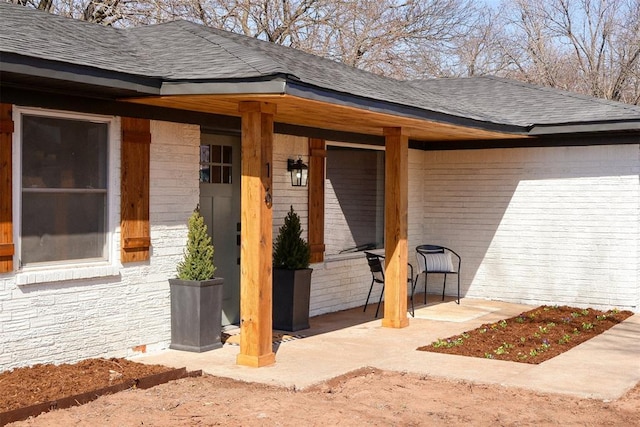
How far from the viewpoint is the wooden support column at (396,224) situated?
31.6 ft

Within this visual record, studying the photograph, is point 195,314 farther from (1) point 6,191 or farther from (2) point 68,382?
(1) point 6,191

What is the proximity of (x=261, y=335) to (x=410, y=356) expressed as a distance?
59.9 inches

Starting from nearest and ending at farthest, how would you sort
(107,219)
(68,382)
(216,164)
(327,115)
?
(68,382) → (107,219) → (327,115) → (216,164)

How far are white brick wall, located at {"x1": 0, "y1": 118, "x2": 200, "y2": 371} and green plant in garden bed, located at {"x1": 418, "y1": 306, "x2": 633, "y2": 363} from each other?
8.75 feet

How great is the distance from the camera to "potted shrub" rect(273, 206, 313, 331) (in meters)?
9.42

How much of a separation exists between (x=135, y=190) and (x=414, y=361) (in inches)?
117

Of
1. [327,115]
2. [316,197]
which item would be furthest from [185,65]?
[316,197]

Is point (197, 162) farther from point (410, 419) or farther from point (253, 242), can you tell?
point (410, 419)

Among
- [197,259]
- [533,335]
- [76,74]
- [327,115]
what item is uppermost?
[76,74]

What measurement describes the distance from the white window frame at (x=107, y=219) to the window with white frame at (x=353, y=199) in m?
3.75

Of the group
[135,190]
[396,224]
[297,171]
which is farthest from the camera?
[297,171]

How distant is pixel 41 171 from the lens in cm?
710

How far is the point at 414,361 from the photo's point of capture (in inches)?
309

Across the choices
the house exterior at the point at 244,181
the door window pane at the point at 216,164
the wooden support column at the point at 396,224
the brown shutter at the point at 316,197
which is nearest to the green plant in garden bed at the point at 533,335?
the house exterior at the point at 244,181
